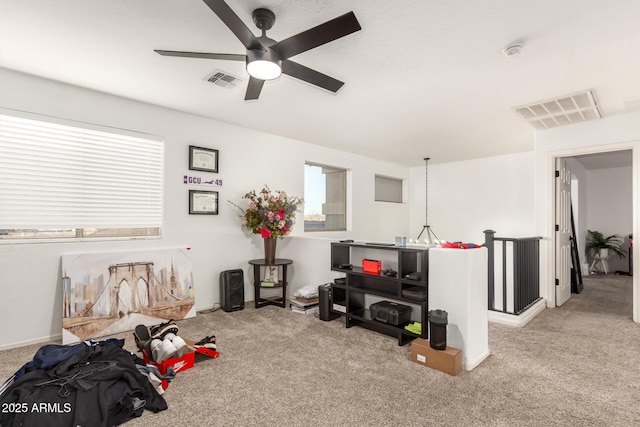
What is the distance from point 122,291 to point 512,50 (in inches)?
170

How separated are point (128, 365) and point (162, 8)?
2.37 metres

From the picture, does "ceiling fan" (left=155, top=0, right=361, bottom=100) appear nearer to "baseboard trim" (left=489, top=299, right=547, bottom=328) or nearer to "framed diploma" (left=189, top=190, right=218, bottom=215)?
"framed diploma" (left=189, top=190, right=218, bottom=215)

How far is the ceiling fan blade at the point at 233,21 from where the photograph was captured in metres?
1.60

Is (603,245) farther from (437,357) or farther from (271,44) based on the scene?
(271,44)

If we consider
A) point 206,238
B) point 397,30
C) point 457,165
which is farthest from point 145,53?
point 457,165

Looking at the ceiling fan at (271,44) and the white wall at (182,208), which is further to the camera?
the white wall at (182,208)

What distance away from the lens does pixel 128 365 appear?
7.06ft

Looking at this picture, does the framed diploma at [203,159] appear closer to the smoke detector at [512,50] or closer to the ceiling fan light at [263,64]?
the ceiling fan light at [263,64]

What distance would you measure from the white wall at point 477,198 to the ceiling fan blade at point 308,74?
5.37 m

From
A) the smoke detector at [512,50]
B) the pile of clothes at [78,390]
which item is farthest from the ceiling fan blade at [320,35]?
the pile of clothes at [78,390]

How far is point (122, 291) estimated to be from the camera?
3426 mm

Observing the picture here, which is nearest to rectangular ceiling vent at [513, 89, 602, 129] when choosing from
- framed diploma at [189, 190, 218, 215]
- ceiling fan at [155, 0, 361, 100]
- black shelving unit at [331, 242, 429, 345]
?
black shelving unit at [331, 242, 429, 345]

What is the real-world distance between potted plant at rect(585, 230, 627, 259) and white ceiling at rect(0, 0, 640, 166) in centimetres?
451

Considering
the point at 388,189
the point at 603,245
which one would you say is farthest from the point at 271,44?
the point at 603,245
